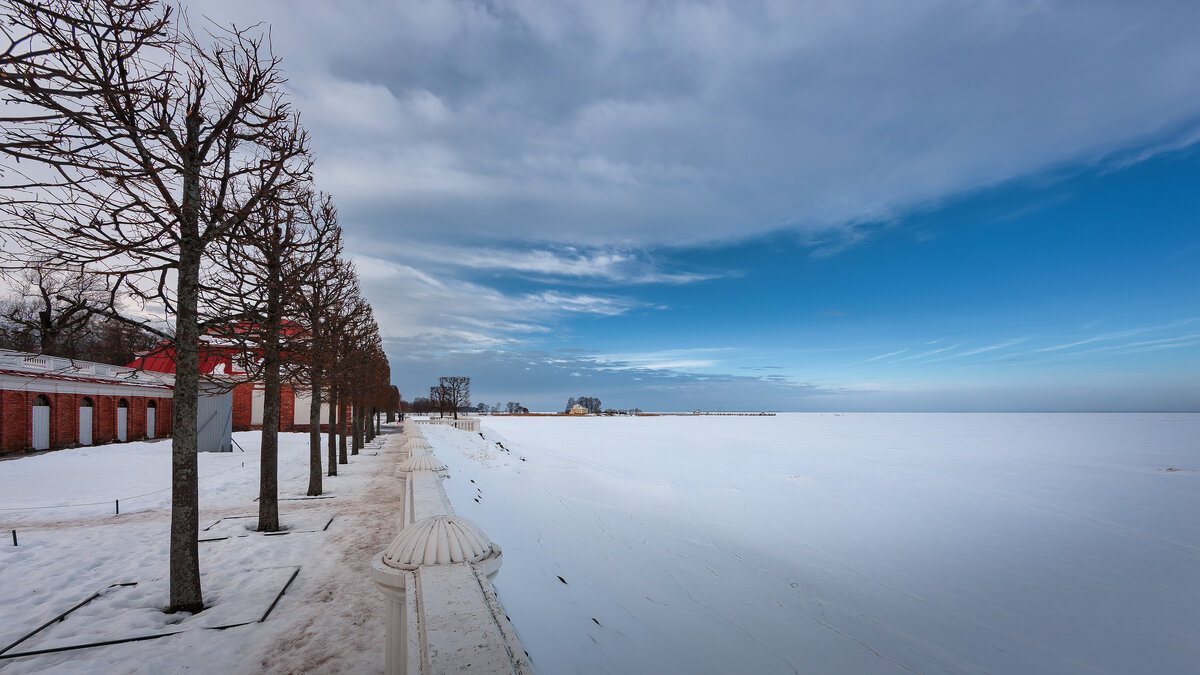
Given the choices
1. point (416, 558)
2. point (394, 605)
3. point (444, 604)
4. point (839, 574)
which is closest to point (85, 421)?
point (394, 605)

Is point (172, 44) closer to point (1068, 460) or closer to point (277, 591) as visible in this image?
point (277, 591)

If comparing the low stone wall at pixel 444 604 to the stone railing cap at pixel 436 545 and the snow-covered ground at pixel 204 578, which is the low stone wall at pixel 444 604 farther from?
the snow-covered ground at pixel 204 578

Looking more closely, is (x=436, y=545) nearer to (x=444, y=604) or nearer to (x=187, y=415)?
(x=444, y=604)

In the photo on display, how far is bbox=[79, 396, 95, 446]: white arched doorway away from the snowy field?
18026mm

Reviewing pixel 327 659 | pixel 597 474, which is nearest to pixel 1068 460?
pixel 597 474

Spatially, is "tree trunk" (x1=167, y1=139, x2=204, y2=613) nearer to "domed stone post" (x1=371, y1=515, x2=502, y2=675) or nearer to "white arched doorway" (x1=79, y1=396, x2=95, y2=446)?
"domed stone post" (x1=371, y1=515, x2=502, y2=675)

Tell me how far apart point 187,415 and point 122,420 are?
27172mm

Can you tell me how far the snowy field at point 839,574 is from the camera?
274 inches

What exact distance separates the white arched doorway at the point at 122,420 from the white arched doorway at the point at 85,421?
1.71 meters

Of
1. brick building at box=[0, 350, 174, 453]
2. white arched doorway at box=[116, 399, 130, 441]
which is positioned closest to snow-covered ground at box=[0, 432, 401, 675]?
brick building at box=[0, 350, 174, 453]

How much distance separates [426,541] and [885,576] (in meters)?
10.6

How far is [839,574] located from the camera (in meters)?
10.4

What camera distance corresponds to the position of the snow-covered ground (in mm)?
4586

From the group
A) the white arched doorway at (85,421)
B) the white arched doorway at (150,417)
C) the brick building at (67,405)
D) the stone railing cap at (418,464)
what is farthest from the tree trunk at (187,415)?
the white arched doorway at (150,417)
